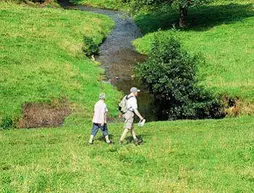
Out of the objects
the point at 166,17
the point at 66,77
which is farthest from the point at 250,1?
the point at 66,77

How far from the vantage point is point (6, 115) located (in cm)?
3722

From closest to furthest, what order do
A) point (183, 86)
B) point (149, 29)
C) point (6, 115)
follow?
A: 1. point (6, 115)
2. point (183, 86)
3. point (149, 29)

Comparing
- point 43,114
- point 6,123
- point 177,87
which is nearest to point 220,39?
point 177,87

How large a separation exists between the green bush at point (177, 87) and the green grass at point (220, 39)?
3.00 metres

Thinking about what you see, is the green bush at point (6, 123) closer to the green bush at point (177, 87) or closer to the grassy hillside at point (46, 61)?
the grassy hillside at point (46, 61)

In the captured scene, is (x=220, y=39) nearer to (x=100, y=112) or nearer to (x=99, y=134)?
(x=99, y=134)

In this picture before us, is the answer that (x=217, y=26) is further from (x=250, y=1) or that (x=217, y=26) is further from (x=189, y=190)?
(x=189, y=190)

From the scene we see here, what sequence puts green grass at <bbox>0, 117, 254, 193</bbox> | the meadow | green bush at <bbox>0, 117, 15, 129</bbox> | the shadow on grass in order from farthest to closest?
the shadow on grass
green bush at <bbox>0, 117, 15, 129</bbox>
the meadow
green grass at <bbox>0, 117, 254, 193</bbox>

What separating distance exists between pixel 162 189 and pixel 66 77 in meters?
31.6

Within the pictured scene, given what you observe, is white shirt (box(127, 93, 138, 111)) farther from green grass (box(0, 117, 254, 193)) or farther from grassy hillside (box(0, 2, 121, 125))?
grassy hillside (box(0, 2, 121, 125))

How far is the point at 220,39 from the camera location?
6194 centimetres

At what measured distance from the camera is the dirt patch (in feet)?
124

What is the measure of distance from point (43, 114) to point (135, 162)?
744 inches

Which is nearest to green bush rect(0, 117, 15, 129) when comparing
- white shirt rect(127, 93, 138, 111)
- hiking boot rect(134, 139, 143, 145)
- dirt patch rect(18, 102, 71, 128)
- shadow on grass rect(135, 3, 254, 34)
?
dirt patch rect(18, 102, 71, 128)
